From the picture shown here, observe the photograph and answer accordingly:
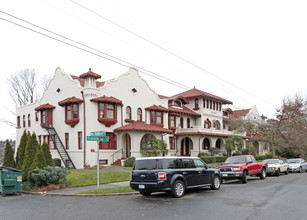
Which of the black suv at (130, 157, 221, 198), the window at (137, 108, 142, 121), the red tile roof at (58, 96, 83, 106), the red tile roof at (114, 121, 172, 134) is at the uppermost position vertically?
the red tile roof at (58, 96, 83, 106)

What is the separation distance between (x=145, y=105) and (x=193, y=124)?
36.9 ft

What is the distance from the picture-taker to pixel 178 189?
1226 centimetres

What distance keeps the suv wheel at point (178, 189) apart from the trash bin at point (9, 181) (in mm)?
7887

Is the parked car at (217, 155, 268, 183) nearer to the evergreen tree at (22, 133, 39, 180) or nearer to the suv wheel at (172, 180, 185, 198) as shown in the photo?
the suv wheel at (172, 180, 185, 198)

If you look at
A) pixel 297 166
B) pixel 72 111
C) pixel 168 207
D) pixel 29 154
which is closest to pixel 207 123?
pixel 297 166

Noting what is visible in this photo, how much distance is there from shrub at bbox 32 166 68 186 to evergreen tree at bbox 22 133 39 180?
0.89 m

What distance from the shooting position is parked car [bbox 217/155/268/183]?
680 inches

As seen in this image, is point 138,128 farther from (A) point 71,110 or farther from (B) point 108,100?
(A) point 71,110

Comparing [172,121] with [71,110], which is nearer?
[71,110]

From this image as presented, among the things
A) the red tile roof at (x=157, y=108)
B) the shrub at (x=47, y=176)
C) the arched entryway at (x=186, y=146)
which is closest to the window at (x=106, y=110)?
the red tile roof at (x=157, y=108)

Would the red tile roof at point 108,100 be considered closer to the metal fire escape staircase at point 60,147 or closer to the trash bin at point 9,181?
the metal fire escape staircase at point 60,147

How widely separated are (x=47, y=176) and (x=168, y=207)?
8.11 meters

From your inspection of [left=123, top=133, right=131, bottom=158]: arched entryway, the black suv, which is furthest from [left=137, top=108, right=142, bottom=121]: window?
the black suv

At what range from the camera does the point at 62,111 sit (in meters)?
30.4
